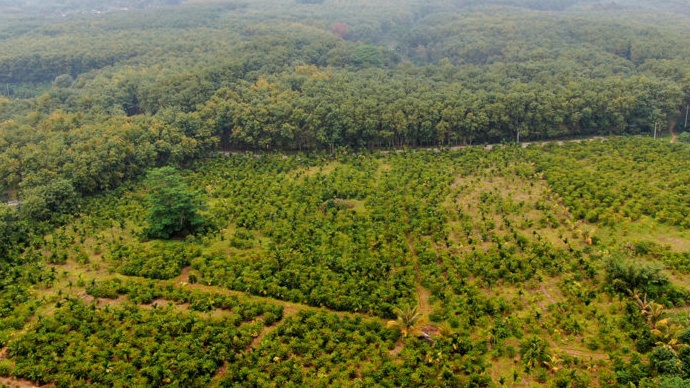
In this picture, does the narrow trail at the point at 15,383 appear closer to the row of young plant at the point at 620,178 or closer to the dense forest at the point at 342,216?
the dense forest at the point at 342,216

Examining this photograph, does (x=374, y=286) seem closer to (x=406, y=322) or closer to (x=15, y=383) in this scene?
(x=406, y=322)

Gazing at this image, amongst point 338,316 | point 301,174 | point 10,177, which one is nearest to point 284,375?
point 338,316

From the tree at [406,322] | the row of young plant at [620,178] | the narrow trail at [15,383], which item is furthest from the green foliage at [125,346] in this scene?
the row of young plant at [620,178]

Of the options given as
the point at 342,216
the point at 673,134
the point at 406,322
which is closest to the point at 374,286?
the point at 406,322

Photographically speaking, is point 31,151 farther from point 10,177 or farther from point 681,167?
point 681,167

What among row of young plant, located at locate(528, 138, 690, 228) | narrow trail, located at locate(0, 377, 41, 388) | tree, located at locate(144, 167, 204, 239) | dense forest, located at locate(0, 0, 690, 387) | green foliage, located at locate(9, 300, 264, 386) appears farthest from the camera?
row of young plant, located at locate(528, 138, 690, 228)

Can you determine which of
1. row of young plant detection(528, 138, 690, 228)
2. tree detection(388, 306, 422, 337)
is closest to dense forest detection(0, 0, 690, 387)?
tree detection(388, 306, 422, 337)

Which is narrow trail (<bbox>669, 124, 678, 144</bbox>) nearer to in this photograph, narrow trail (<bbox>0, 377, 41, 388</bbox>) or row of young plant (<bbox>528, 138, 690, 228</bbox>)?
row of young plant (<bbox>528, 138, 690, 228</bbox>)

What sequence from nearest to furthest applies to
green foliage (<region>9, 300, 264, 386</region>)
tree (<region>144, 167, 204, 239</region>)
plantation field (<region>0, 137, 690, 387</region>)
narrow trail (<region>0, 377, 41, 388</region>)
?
1. narrow trail (<region>0, 377, 41, 388</region>)
2. green foliage (<region>9, 300, 264, 386</region>)
3. plantation field (<region>0, 137, 690, 387</region>)
4. tree (<region>144, 167, 204, 239</region>)
